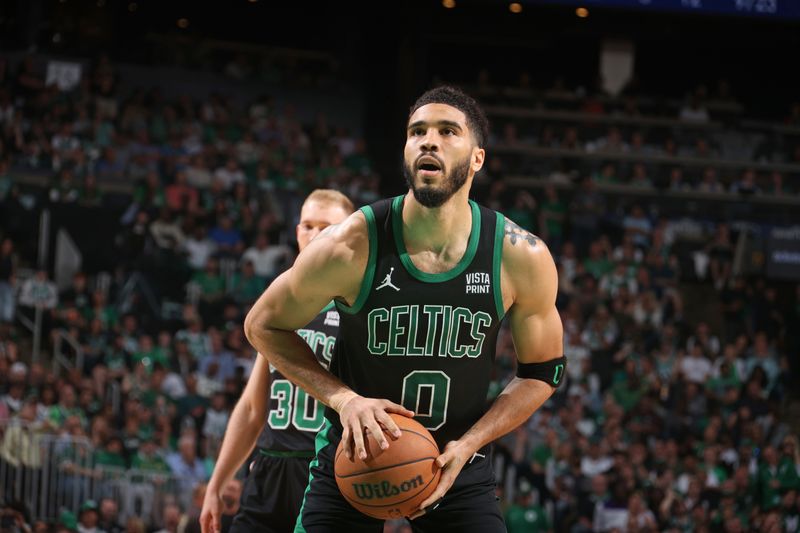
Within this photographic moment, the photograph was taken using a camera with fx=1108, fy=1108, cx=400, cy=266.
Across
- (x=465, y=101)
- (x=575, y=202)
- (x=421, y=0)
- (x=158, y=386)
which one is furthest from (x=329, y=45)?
(x=465, y=101)

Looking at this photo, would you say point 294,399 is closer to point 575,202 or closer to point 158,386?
point 158,386

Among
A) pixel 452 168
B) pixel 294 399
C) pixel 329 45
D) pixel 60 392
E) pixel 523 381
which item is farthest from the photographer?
pixel 329 45

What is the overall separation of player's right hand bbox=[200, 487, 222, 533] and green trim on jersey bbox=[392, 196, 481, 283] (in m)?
1.70

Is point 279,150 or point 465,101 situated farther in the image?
point 279,150

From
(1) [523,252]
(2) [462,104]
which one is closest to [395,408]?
(1) [523,252]

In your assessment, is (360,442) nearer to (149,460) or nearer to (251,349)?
(149,460)

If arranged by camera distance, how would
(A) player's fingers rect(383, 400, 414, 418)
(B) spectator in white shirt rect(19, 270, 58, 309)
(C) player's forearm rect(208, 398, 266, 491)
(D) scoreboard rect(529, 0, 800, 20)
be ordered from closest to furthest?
(A) player's fingers rect(383, 400, 414, 418) < (C) player's forearm rect(208, 398, 266, 491) < (B) spectator in white shirt rect(19, 270, 58, 309) < (D) scoreboard rect(529, 0, 800, 20)

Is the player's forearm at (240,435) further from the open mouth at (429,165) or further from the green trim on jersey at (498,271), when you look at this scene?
the open mouth at (429,165)

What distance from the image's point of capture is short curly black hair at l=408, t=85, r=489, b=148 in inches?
149

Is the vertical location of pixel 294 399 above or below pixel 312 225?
below

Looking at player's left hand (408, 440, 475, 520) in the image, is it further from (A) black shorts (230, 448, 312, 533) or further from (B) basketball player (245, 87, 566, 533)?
(A) black shorts (230, 448, 312, 533)

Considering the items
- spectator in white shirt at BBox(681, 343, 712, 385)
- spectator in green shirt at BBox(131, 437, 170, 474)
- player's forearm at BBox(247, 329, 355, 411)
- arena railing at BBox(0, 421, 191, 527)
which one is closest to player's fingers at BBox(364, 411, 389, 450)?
player's forearm at BBox(247, 329, 355, 411)

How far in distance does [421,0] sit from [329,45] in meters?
2.30

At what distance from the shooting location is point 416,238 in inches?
149
